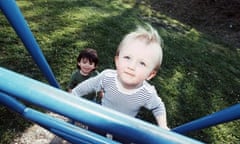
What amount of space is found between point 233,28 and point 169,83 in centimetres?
492

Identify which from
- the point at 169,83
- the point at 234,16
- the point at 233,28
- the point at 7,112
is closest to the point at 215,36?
the point at 233,28

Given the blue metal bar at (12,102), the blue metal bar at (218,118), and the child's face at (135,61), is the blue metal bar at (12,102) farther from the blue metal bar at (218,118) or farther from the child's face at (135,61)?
the blue metal bar at (218,118)

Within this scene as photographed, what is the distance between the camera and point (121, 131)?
677 millimetres

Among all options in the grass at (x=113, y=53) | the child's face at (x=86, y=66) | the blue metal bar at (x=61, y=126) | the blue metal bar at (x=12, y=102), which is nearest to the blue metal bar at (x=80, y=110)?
the blue metal bar at (x=61, y=126)

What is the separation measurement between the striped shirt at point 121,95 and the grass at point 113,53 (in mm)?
1038

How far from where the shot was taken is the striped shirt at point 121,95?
5.95 feet

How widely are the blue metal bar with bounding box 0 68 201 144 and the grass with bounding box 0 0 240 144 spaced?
6.78 feet

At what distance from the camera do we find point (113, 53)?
14.9ft

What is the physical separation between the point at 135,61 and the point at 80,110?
34.4 inches

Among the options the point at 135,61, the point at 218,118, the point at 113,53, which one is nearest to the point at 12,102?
the point at 135,61

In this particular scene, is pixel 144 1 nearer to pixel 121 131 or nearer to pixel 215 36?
pixel 215 36

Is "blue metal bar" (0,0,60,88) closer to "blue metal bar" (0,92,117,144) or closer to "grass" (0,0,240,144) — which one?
"blue metal bar" (0,92,117,144)

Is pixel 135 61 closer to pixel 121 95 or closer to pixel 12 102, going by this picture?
pixel 121 95

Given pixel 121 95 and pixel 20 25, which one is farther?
pixel 121 95
